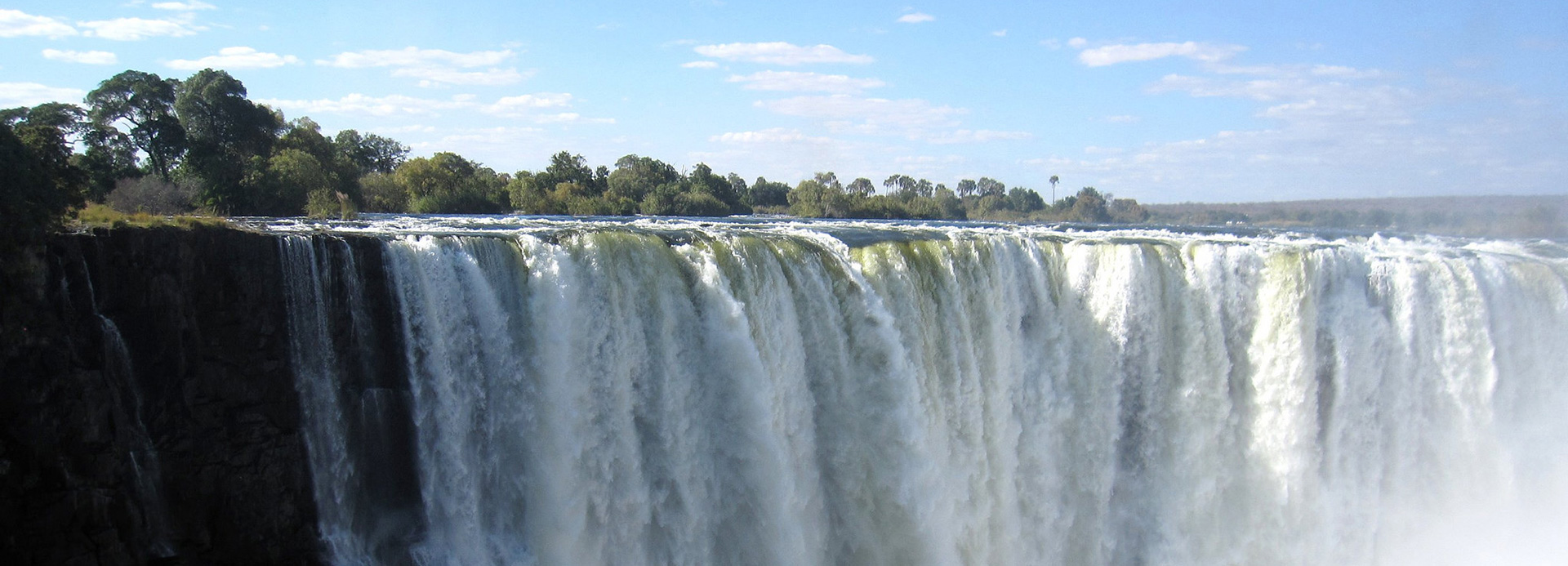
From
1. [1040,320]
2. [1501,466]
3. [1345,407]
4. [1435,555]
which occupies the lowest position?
[1435,555]

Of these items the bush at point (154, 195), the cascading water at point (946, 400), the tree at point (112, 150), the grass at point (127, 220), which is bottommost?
the cascading water at point (946, 400)

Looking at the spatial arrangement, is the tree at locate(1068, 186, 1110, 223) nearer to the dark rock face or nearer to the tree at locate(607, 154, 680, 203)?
the tree at locate(607, 154, 680, 203)

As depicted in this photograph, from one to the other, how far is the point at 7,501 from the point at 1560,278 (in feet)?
67.9

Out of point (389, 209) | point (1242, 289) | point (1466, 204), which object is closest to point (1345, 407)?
point (1242, 289)

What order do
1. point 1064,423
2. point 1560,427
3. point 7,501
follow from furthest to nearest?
1. point 1560,427
2. point 1064,423
3. point 7,501

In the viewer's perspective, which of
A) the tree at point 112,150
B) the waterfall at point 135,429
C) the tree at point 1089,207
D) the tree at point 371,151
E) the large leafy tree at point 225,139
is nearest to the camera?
the waterfall at point 135,429

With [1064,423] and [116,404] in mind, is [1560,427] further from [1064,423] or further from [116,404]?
[116,404]

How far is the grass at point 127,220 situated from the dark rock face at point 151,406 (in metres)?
0.11

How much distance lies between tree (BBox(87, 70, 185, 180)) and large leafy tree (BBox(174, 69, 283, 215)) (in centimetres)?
39

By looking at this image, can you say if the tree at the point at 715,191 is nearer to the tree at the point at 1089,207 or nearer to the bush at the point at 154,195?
the bush at the point at 154,195

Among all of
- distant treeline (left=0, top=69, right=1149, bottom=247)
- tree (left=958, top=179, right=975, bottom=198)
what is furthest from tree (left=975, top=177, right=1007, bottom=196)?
distant treeline (left=0, top=69, right=1149, bottom=247)

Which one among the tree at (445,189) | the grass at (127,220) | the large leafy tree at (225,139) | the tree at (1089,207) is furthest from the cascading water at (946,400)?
the tree at (1089,207)

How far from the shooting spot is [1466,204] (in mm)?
39406

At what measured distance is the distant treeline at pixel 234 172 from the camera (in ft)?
28.5
